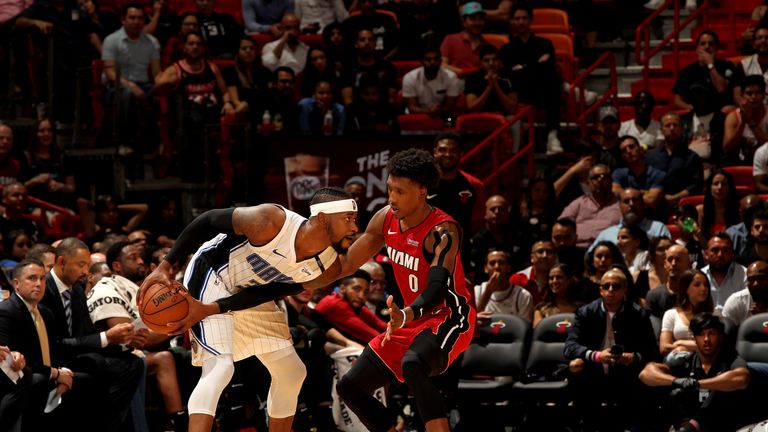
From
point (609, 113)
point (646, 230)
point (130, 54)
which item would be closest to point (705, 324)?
point (646, 230)

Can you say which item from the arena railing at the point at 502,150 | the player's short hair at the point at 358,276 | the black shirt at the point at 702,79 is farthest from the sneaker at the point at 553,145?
the player's short hair at the point at 358,276

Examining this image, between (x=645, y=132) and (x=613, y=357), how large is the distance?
4.85 meters

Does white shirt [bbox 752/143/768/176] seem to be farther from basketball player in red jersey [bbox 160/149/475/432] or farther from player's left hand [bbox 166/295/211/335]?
player's left hand [bbox 166/295/211/335]

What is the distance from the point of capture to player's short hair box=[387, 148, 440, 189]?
742cm

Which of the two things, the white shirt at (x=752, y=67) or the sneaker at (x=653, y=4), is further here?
the sneaker at (x=653, y=4)

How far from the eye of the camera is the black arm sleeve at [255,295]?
7527 millimetres

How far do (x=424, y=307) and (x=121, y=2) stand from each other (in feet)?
38.2

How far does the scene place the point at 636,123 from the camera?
14516 millimetres

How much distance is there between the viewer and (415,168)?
7422mm

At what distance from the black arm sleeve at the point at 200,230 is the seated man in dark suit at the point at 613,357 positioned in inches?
156

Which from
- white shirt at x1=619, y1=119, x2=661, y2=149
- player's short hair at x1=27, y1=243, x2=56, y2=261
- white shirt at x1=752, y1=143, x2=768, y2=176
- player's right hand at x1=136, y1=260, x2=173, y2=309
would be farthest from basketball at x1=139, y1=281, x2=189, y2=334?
white shirt at x1=619, y1=119, x2=661, y2=149

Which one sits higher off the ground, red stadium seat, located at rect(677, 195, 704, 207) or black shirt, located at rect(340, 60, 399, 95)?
black shirt, located at rect(340, 60, 399, 95)

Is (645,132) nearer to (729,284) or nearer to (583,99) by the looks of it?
(583,99)

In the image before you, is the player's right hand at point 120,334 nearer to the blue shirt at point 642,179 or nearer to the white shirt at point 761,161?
the blue shirt at point 642,179
